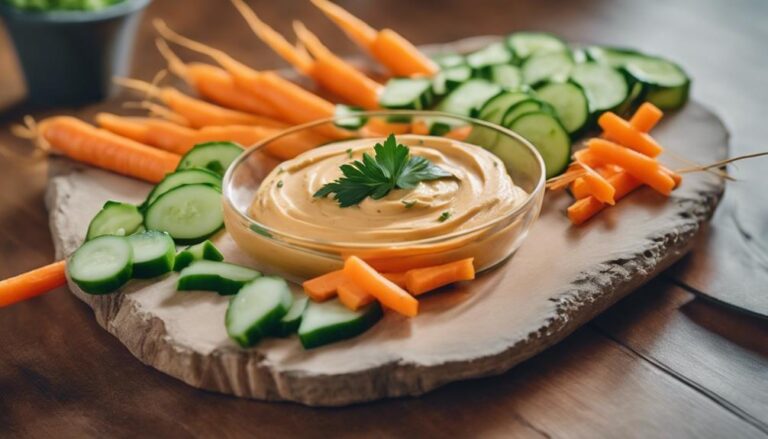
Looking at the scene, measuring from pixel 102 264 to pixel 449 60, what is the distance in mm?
1924

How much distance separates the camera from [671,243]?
285 centimetres

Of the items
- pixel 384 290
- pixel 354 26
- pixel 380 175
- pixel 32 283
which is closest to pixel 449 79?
pixel 354 26

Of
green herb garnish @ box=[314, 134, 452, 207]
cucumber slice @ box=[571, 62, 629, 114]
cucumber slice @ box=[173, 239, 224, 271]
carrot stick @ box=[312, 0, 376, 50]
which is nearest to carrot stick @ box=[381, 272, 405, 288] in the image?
green herb garnish @ box=[314, 134, 452, 207]

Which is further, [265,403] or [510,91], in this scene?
[510,91]

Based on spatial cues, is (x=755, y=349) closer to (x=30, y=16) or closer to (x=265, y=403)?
(x=265, y=403)

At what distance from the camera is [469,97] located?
358 cm

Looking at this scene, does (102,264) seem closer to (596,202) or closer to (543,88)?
(596,202)

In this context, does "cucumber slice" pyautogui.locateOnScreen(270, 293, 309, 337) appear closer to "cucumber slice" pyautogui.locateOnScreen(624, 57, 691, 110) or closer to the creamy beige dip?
the creamy beige dip

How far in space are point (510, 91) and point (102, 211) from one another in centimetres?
149

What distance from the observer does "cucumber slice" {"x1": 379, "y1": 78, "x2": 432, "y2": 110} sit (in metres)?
3.64

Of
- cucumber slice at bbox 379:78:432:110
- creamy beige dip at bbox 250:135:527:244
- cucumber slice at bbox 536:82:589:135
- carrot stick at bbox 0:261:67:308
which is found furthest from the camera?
cucumber slice at bbox 379:78:432:110

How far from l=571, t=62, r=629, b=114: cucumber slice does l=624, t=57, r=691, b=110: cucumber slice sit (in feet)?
0.23

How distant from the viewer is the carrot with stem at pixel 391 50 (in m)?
3.95

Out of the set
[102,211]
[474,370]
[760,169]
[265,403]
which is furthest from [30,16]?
[760,169]
